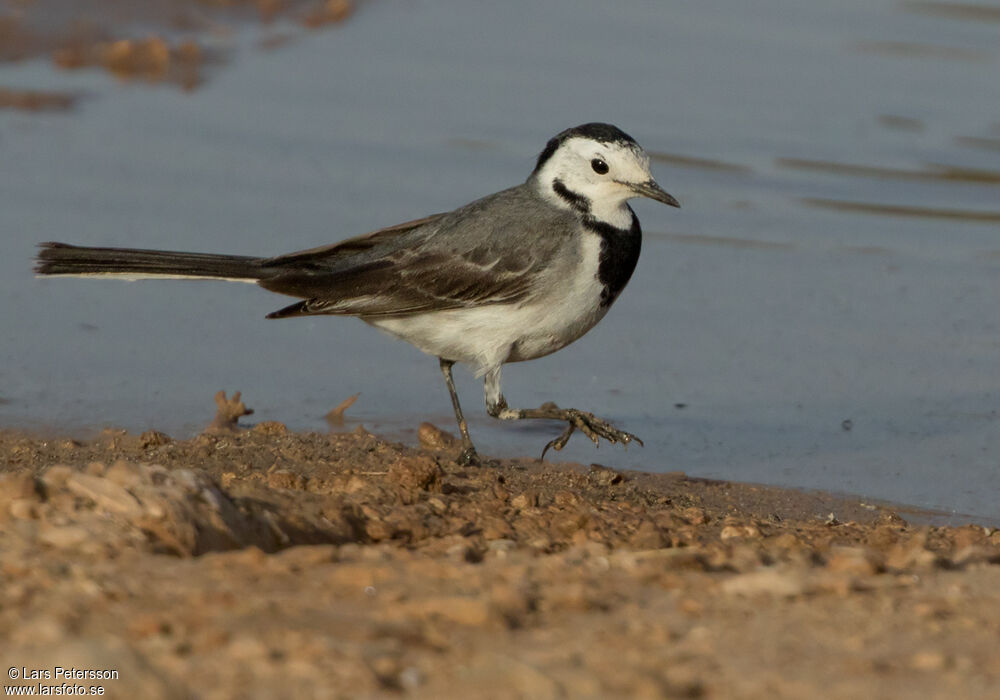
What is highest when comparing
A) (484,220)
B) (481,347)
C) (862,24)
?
(862,24)

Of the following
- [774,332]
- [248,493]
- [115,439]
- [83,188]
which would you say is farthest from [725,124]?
[248,493]

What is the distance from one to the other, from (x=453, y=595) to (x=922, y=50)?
37.9 ft

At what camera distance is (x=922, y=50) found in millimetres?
14406

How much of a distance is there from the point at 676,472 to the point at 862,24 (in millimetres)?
9321

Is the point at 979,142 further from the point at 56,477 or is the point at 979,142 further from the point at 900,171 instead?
the point at 56,477

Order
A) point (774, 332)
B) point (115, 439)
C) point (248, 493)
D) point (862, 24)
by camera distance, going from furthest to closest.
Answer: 1. point (862, 24)
2. point (774, 332)
3. point (115, 439)
4. point (248, 493)

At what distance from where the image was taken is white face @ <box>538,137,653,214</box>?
7.20m

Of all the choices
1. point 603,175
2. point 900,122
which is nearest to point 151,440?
point 603,175

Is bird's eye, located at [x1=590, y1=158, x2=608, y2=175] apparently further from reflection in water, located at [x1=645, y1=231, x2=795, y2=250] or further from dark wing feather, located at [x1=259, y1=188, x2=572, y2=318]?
reflection in water, located at [x1=645, y1=231, x2=795, y2=250]

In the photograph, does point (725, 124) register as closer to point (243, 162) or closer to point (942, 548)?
point (243, 162)

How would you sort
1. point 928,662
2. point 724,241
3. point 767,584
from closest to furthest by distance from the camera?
1. point 928,662
2. point 767,584
3. point 724,241

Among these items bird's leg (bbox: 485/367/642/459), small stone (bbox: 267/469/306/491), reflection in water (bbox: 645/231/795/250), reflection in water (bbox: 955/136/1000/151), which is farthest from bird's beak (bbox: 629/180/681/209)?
reflection in water (bbox: 955/136/1000/151)

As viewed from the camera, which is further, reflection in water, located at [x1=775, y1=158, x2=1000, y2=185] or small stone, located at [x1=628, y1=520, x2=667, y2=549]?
reflection in water, located at [x1=775, y1=158, x2=1000, y2=185]

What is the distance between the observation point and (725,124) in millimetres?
12133
